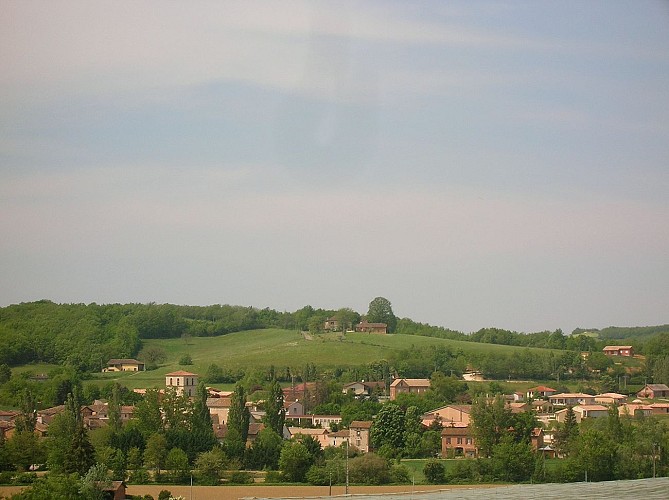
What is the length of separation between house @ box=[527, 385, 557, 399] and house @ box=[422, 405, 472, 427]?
51.6 feet

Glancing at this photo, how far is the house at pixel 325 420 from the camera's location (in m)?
68.5

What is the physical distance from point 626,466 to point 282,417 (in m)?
19.1

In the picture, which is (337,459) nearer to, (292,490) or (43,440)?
(292,490)

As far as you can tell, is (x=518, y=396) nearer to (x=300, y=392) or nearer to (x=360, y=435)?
(x=300, y=392)

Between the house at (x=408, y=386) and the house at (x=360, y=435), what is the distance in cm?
2029

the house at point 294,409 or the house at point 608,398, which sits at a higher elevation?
the house at point 608,398

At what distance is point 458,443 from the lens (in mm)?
58594

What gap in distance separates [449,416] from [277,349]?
3995cm

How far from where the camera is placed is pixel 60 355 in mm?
97875

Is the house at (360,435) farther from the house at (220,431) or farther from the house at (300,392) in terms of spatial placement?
the house at (300,392)

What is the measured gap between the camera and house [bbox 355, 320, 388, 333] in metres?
119

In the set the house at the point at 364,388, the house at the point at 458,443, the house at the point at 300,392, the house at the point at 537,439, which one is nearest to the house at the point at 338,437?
the house at the point at 458,443

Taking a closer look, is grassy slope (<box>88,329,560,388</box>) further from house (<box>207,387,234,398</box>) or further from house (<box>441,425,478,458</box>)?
house (<box>441,425,478,458</box>)

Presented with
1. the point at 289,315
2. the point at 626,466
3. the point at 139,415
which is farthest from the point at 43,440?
the point at 289,315
